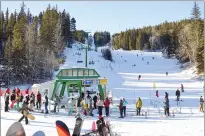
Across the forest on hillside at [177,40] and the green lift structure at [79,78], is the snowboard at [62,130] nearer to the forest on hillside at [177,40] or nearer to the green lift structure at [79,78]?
the green lift structure at [79,78]

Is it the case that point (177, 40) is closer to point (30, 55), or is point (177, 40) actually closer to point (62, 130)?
point (30, 55)

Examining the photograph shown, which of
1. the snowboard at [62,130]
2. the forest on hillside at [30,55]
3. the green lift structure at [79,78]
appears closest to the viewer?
the snowboard at [62,130]

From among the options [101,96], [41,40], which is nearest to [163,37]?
[41,40]

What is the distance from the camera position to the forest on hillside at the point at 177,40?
6141 centimetres

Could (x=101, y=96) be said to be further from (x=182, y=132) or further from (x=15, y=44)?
(x=15, y=44)

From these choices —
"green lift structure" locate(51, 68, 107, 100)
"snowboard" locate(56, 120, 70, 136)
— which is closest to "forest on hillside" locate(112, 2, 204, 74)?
"green lift structure" locate(51, 68, 107, 100)

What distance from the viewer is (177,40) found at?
9906 cm

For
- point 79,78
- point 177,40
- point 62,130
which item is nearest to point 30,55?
point 79,78

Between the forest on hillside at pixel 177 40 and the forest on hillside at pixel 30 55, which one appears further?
the forest on hillside at pixel 177 40

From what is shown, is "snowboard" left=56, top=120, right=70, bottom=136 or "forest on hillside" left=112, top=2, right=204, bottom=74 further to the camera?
"forest on hillside" left=112, top=2, right=204, bottom=74

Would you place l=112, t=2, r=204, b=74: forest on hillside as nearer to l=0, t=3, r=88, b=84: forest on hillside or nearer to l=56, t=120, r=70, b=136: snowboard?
l=0, t=3, r=88, b=84: forest on hillside

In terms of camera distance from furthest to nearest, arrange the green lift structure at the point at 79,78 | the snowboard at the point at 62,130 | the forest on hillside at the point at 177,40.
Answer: the forest on hillside at the point at 177,40 → the green lift structure at the point at 79,78 → the snowboard at the point at 62,130

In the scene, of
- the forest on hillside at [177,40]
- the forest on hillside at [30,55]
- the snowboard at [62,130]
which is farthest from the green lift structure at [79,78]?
the forest on hillside at [177,40]

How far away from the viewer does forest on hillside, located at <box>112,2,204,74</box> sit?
201 ft
